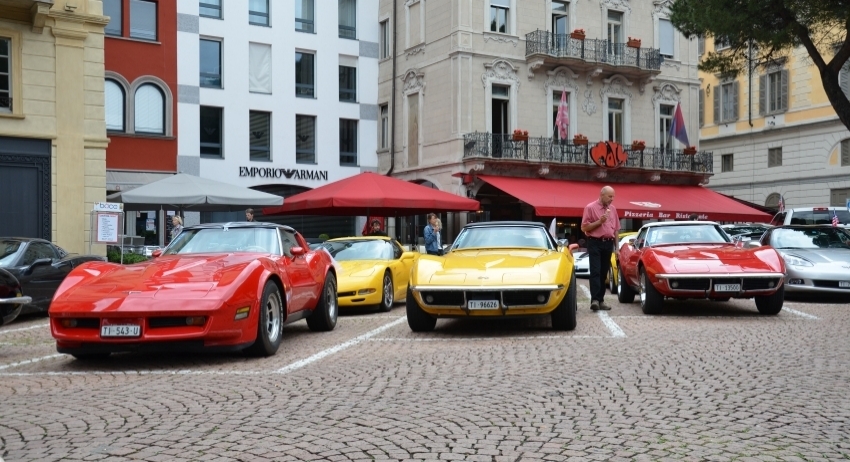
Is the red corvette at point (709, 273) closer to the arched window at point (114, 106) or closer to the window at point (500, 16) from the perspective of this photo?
the arched window at point (114, 106)

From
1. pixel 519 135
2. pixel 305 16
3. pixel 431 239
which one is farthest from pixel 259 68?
pixel 431 239

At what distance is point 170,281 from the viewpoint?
327 inches

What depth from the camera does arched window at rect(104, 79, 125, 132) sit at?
1136 inches

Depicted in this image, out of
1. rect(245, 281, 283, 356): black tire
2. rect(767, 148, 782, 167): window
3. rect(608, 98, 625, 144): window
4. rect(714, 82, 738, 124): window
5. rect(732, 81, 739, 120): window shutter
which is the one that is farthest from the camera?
rect(714, 82, 738, 124): window

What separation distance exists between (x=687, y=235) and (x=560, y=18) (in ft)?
75.4

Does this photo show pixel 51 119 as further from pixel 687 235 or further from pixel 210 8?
pixel 687 235

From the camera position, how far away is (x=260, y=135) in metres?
33.2

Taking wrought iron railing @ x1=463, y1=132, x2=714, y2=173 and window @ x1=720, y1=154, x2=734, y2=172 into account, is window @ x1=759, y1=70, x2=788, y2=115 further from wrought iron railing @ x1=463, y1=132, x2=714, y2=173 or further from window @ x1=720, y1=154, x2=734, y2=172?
wrought iron railing @ x1=463, y1=132, x2=714, y2=173

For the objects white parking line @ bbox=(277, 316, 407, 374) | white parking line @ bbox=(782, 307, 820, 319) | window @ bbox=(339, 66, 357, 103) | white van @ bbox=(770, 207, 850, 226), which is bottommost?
white parking line @ bbox=(277, 316, 407, 374)

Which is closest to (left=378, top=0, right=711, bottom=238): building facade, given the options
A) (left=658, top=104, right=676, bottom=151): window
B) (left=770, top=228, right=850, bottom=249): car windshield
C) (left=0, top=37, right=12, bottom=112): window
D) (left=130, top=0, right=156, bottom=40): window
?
(left=658, top=104, right=676, bottom=151): window

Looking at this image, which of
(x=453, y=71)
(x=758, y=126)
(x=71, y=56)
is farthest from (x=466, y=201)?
(x=758, y=126)

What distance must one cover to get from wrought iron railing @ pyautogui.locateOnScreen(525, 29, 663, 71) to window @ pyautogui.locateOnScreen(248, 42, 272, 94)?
951 centimetres

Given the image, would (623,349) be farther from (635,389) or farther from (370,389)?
(370,389)

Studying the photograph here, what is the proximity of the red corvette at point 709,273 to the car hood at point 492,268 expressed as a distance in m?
1.93
